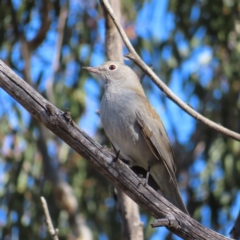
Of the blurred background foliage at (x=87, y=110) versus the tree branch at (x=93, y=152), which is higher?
the blurred background foliage at (x=87, y=110)

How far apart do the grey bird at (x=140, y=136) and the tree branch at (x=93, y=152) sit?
1198 mm

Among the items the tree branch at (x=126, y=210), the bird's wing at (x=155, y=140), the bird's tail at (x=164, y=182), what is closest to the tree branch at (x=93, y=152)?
the bird's wing at (x=155, y=140)

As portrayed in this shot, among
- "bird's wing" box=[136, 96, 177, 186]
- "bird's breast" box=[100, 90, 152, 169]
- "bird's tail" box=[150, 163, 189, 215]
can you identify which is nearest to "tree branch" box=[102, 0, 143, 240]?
"bird's tail" box=[150, 163, 189, 215]

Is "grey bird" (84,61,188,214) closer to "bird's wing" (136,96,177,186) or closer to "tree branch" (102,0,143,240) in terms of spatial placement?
"bird's wing" (136,96,177,186)

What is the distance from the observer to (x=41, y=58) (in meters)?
8.97

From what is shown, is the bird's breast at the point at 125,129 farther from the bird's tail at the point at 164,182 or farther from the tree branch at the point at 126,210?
the tree branch at the point at 126,210

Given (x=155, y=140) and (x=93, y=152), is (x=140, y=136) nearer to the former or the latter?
(x=155, y=140)

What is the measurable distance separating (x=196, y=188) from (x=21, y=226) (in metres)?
2.54

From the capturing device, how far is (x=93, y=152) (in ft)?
14.9

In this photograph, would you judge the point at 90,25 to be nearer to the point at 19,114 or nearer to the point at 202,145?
the point at 19,114

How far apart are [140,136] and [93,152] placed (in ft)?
5.13

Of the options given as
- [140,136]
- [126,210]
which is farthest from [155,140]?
[126,210]

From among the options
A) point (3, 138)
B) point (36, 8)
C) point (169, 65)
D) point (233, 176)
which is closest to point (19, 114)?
point (3, 138)

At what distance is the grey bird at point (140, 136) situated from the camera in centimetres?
597
